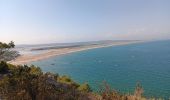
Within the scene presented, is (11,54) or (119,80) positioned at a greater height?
(11,54)

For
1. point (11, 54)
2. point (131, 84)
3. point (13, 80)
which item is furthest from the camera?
point (131, 84)

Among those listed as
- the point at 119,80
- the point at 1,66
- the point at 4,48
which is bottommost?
the point at 119,80

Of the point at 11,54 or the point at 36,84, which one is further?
the point at 11,54

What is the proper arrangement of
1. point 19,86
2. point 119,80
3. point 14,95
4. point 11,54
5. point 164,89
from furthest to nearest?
point 119,80 → point 164,89 → point 11,54 → point 19,86 → point 14,95

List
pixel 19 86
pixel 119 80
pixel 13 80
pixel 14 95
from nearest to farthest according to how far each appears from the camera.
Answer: pixel 14 95, pixel 19 86, pixel 13 80, pixel 119 80

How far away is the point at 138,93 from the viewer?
22.9 ft

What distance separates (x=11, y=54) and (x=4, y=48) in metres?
2.63

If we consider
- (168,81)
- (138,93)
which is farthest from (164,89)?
(138,93)

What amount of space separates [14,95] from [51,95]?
3.21 feet

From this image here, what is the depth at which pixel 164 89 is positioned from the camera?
4091 centimetres

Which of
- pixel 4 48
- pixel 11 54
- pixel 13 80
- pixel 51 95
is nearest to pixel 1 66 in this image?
pixel 4 48

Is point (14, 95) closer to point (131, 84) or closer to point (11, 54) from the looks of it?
Answer: point (11, 54)

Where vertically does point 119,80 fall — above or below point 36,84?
below

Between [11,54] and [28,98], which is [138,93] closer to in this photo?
[28,98]
